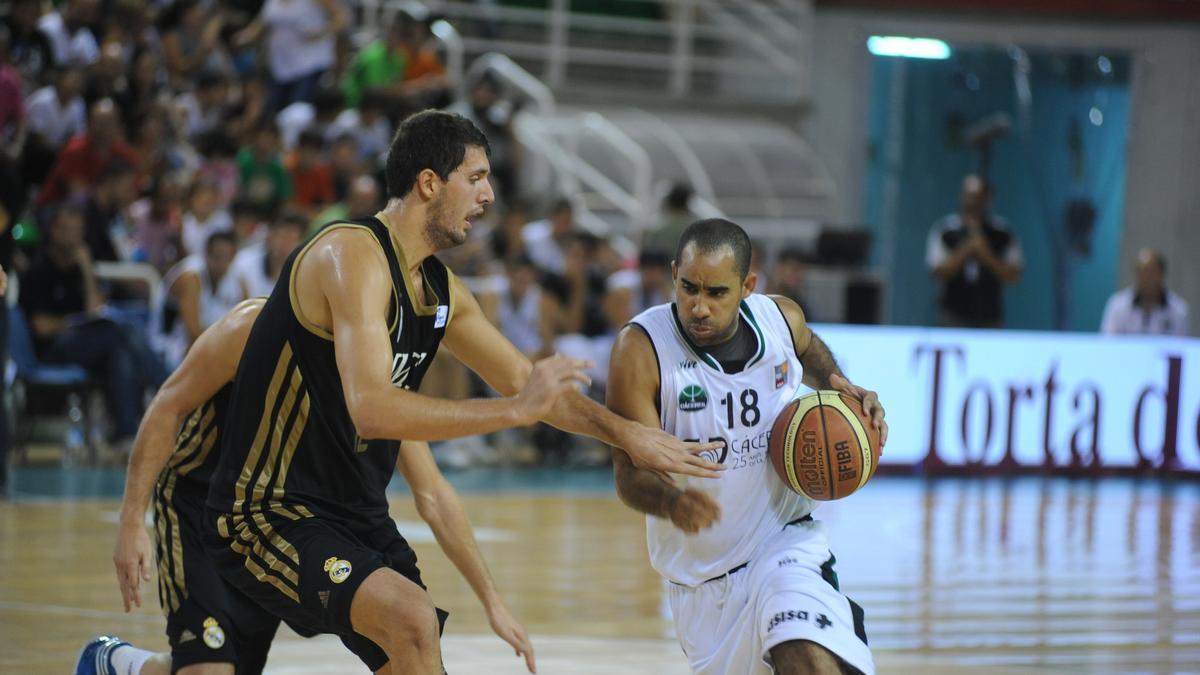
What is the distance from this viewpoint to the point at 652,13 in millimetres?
19219

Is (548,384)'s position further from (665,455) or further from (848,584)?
(848,584)

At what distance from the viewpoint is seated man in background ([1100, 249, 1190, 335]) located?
14.0m

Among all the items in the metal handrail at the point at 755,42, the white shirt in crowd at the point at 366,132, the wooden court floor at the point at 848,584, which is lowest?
the wooden court floor at the point at 848,584

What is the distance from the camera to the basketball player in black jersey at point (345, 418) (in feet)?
12.9

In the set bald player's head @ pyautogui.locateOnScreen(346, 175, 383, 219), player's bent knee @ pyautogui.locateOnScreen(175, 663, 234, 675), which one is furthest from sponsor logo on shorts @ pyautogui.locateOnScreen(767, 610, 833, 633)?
bald player's head @ pyautogui.locateOnScreen(346, 175, 383, 219)

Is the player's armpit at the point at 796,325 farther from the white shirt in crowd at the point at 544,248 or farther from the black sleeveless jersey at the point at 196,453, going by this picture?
the white shirt in crowd at the point at 544,248

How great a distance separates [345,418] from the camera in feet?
13.7

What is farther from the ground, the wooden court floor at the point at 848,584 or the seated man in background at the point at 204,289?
the seated man in background at the point at 204,289

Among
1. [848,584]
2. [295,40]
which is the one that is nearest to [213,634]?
[848,584]

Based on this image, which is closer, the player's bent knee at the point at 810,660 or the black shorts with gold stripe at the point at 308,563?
the black shorts with gold stripe at the point at 308,563

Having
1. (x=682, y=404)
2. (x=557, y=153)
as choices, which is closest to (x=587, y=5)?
(x=557, y=153)

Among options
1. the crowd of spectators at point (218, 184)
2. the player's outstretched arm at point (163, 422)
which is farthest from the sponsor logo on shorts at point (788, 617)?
the crowd of spectators at point (218, 184)

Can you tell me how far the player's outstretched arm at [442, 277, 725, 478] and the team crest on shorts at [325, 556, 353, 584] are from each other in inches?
24.5

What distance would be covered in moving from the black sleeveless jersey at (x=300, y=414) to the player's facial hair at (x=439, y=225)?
0.10 meters
